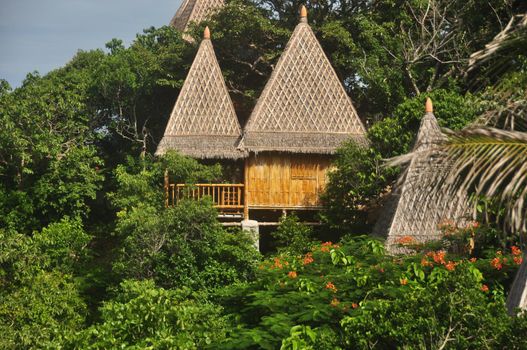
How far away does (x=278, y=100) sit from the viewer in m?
19.7

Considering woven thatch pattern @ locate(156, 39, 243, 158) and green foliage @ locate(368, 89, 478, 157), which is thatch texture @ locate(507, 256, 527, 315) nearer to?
green foliage @ locate(368, 89, 478, 157)

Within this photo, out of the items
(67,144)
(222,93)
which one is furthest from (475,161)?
(67,144)

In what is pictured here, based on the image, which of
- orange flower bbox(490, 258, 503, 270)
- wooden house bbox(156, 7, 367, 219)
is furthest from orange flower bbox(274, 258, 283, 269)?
wooden house bbox(156, 7, 367, 219)

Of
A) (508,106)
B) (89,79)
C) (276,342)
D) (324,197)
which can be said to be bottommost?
(276,342)

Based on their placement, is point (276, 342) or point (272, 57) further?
point (272, 57)

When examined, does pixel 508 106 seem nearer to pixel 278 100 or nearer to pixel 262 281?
pixel 262 281

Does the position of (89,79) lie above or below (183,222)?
above

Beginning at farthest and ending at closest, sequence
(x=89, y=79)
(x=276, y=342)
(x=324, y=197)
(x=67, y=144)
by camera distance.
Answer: (x=89, y=79), (x=67, y=144), (x=324, y=197), (x=276, y=342)

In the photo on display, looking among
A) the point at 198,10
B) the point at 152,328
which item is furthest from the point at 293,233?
the point at 198,10

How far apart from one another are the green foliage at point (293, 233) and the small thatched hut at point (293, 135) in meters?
0.53

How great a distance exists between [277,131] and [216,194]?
6.45 feet

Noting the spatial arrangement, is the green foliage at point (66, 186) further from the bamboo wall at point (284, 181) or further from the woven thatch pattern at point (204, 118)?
the bamboo wall at point (284, 181)

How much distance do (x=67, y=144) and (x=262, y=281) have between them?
11.0 metres

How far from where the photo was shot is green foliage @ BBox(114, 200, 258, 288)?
55.0 feet
